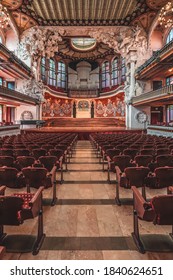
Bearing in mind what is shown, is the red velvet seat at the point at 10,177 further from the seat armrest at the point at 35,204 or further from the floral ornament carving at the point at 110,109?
the floral ornament carving at the point at 110,109

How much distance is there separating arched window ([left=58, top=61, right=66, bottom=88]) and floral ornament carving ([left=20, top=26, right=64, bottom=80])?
998 cm

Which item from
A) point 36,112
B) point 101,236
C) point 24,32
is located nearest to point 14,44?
point 24,32

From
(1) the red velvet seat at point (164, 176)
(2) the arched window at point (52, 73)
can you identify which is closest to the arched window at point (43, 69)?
(2) the arched window at point (52, 73)

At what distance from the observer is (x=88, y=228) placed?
3027 millimetres

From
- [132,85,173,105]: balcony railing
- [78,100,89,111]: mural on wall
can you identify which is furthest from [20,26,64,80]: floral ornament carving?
[132,85,173,105]: balcony railing

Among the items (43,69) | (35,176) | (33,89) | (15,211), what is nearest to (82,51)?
(43,69)

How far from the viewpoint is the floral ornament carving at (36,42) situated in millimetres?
22047

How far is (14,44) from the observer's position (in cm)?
2244

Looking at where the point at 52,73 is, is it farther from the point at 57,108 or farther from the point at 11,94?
the point at 11,94

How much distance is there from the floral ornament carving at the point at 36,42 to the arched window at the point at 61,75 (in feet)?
32.7

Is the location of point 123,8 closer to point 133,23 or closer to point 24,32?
point 133,23

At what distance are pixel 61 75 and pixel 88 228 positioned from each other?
112 feet

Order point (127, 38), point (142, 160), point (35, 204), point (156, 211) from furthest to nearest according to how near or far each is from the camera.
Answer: point (127, 38) < point (142, 160) < point (35, 204) < point (156, 211)

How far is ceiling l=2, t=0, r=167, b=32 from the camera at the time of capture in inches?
715
